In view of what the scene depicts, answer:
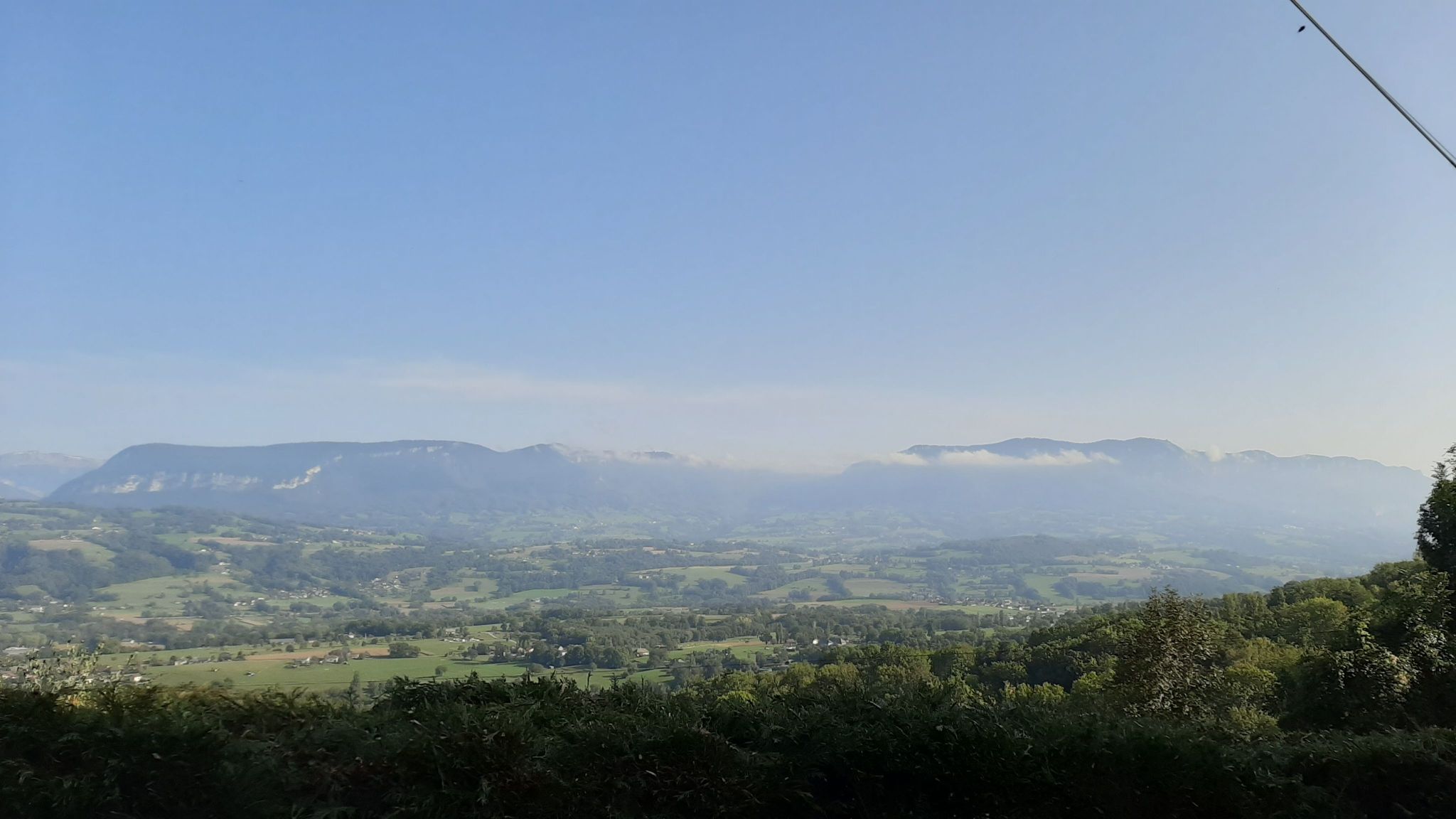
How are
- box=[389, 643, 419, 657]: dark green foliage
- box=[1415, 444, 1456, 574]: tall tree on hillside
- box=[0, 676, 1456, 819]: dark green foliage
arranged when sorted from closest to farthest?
box=[0, 676, 1456, 819]: dark green foliage, box=[1415, 444, 1456, 574]: tall tree on hillside, box=[389, 643, 419, 657]: dark green foliage

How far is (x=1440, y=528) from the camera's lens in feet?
34.5

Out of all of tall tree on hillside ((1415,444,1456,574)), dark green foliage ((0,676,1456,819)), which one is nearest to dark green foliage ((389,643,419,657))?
dark green foliage ((0,676,1456,819))

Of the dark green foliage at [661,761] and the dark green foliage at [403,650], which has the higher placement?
the dark green foliage at [661,761]

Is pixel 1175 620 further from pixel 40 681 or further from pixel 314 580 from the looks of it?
pixel 314 580

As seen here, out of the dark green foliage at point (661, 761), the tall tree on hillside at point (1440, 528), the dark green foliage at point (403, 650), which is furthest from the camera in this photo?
the dark green foliage at point (403, 650)

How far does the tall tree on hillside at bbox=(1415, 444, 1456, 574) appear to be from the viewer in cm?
1027

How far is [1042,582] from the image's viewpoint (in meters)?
96.1

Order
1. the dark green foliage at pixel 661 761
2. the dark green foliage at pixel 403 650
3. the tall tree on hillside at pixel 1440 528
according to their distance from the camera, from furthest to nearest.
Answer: the dark green foliage at pixel 403 650
the tall tree on hillside at pixel 1440 528
the dark green foliage at pixel 661 761

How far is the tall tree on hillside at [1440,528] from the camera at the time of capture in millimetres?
10273

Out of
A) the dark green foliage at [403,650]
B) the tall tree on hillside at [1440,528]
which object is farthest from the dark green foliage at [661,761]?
the dark green foliage at [403,650]

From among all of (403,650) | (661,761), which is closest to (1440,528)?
(661,761)

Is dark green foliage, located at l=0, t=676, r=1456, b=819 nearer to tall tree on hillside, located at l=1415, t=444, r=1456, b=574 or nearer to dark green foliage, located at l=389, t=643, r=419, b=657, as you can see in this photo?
tall tree on hillside, located at l=1415, t=444, r=1456, b=574

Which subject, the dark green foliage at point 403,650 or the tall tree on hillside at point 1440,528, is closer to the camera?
the tall tree on hillside at point 1440,528

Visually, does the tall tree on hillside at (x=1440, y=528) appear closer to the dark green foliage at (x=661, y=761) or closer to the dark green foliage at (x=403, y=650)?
the dark green foliage at (x=661, y=761)
